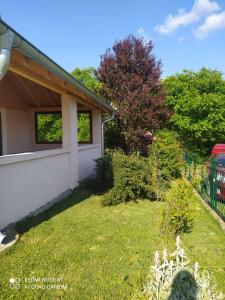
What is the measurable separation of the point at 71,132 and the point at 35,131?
3991mm

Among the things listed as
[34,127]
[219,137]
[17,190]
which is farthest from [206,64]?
[17,190]

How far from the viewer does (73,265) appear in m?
3.94

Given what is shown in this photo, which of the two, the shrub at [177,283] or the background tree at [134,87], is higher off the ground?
the background tree at [134,87]

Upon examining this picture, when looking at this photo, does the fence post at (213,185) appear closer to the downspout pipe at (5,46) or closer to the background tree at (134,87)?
the downspout pipe at (5,46)

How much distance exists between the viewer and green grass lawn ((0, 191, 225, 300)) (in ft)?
11.0

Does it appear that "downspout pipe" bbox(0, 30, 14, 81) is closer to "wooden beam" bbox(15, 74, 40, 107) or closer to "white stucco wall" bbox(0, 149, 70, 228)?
"white stucco wall" bbox(0, 149, 70, 228)

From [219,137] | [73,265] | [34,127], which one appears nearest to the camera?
[73,265]

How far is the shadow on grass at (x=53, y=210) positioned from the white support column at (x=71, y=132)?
0.49 m

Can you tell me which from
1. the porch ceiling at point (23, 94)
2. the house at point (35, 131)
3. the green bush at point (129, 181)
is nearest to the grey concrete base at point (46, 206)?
the house at point (35, 131)

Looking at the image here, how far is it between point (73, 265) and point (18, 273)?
0.70m

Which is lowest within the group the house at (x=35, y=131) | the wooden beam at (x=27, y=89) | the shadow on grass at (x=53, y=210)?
the shadow on grass at (x=53, y=210)

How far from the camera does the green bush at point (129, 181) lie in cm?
760

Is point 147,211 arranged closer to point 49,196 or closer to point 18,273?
point 49,196

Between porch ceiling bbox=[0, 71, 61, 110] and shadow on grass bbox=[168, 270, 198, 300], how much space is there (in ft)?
25.9
